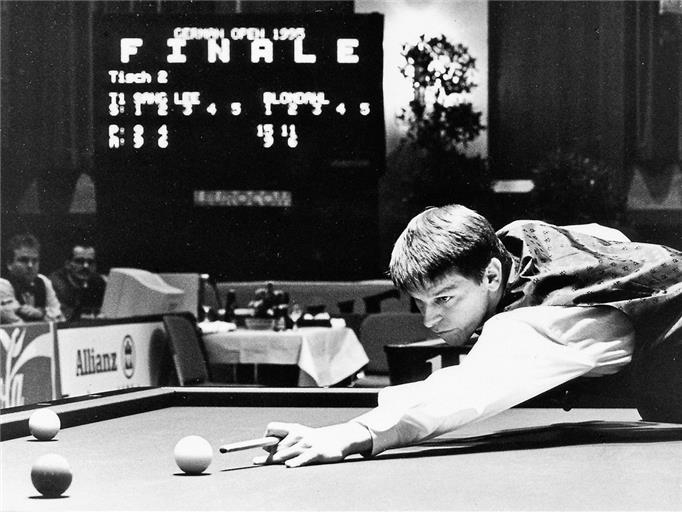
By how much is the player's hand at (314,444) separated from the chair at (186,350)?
436cm

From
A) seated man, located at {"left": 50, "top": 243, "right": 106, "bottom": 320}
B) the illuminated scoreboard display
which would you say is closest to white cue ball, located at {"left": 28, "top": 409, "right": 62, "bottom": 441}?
the illuminated scoreboard display

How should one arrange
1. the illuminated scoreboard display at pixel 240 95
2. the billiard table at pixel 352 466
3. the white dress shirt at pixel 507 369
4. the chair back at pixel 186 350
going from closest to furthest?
the billiard table at pixel 352 466 → the white dress shirt at pixel 507 369 → the chair back at pixel 186 350 → the illuminated scoreboard display at pixel 240 95

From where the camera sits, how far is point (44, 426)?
7.91ft

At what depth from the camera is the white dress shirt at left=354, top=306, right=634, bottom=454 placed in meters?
2.09

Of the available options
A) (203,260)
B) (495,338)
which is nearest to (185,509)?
(495,338)

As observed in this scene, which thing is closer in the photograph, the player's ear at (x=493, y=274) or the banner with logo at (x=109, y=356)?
the player's ear at (x=493, y=274)

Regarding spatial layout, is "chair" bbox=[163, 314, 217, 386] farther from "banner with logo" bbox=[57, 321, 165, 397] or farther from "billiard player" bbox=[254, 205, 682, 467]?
"billiard player" bbox=[254, 205, 682, 467]

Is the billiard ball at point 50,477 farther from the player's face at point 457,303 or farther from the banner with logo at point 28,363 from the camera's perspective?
the banner with logo at point 28,363

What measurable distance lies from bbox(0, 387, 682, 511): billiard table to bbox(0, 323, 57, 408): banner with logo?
2.43 meters

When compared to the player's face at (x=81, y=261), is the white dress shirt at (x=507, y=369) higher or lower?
higher

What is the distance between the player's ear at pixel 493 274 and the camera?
7.81 ft

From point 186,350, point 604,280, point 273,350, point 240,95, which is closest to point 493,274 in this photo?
point 604,280

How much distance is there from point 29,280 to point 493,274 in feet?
19.3

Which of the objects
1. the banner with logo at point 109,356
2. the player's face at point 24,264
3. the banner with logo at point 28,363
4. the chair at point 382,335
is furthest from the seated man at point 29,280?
the chair at point 382,335
